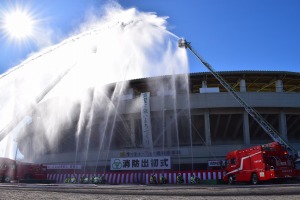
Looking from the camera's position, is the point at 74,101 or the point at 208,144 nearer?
the point at 208,144

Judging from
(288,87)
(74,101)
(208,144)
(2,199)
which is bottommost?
(2,199)

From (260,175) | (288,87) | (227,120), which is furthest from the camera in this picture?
(288,87)

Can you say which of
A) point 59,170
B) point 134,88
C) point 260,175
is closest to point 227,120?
point 134,88

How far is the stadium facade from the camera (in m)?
39.9

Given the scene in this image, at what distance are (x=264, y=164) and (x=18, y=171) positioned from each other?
26.8m

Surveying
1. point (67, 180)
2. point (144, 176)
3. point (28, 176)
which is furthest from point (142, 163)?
point (28, 176)

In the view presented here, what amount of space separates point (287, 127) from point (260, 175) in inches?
902

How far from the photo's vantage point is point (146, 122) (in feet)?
129

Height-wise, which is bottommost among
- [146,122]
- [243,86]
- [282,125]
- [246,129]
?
[246,129]

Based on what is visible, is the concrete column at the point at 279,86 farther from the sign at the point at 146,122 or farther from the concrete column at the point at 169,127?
the sign at the point at 146,122

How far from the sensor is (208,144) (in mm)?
41156

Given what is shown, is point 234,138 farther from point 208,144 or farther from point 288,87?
point 288,87

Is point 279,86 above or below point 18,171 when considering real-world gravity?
above

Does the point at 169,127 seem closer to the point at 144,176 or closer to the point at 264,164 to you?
the point at 144,176
